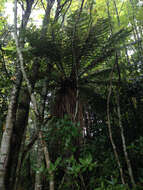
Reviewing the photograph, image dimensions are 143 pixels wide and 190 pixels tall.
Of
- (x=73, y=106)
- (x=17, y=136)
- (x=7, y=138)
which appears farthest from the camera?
(x=73, y=106)

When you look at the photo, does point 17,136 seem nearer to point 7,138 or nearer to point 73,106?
point 7,138

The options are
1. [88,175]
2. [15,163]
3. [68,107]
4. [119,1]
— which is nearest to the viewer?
[15,163]

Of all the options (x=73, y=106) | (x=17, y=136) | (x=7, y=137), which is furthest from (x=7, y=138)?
(x=73, y=106)

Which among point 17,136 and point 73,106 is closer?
point 17,136

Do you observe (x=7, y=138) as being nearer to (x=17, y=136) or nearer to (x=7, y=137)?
(x=7, y=137)

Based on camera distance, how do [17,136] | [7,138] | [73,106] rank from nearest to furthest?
[7,138], [17,136], [73,106]

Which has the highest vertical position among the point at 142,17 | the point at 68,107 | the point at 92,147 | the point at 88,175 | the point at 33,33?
the point at 142,17

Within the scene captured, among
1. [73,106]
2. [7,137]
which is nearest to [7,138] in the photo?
[7,137]

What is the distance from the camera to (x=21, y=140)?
5.29 feet

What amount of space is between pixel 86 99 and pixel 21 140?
1.05 m

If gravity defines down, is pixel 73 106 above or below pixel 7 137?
above

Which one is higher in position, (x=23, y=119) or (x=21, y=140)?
(x=23, y=119)

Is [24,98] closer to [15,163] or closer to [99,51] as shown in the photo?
[15,163]

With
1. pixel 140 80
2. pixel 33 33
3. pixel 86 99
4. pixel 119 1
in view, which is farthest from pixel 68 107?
pixel 119 1
